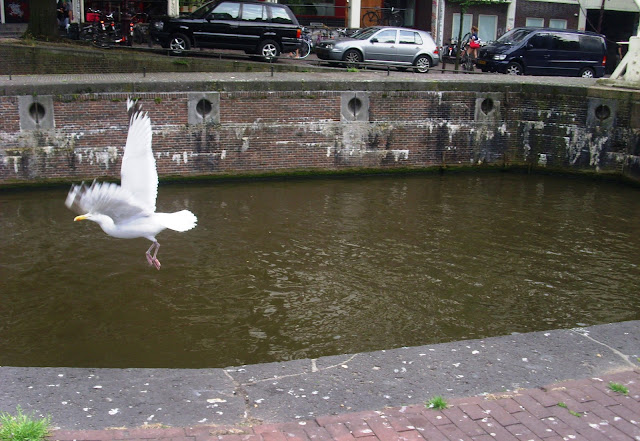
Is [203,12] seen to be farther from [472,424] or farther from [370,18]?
[472,424]

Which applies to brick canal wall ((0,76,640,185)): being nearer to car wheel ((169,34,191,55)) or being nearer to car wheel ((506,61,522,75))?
car wheel ((169,34,191,55))

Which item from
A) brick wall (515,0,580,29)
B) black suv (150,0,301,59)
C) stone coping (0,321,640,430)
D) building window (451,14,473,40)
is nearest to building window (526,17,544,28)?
brick wall (515,0,580,29)

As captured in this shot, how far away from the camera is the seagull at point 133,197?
7.30 m

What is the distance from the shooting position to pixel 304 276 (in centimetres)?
992

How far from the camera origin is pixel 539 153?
17.2 metres

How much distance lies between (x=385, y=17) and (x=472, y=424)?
2818 centimetres

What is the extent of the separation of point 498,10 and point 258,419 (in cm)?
2999

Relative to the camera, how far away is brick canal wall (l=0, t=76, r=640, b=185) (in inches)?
559

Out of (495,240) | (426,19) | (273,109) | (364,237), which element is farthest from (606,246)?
(426,19)

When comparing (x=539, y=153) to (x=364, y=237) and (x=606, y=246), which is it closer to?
(x=606, y=246)

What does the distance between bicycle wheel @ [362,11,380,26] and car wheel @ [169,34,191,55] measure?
12.8 meters

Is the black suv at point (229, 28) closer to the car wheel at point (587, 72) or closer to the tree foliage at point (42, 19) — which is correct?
the tree foliage at point (42, 19)

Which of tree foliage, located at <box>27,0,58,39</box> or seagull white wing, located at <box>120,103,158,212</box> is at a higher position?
tree foliage, located at <box>27,0,58,39</box>

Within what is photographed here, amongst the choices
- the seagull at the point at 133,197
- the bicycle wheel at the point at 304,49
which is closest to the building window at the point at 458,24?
the bicycle wheel at the point at 304,49
